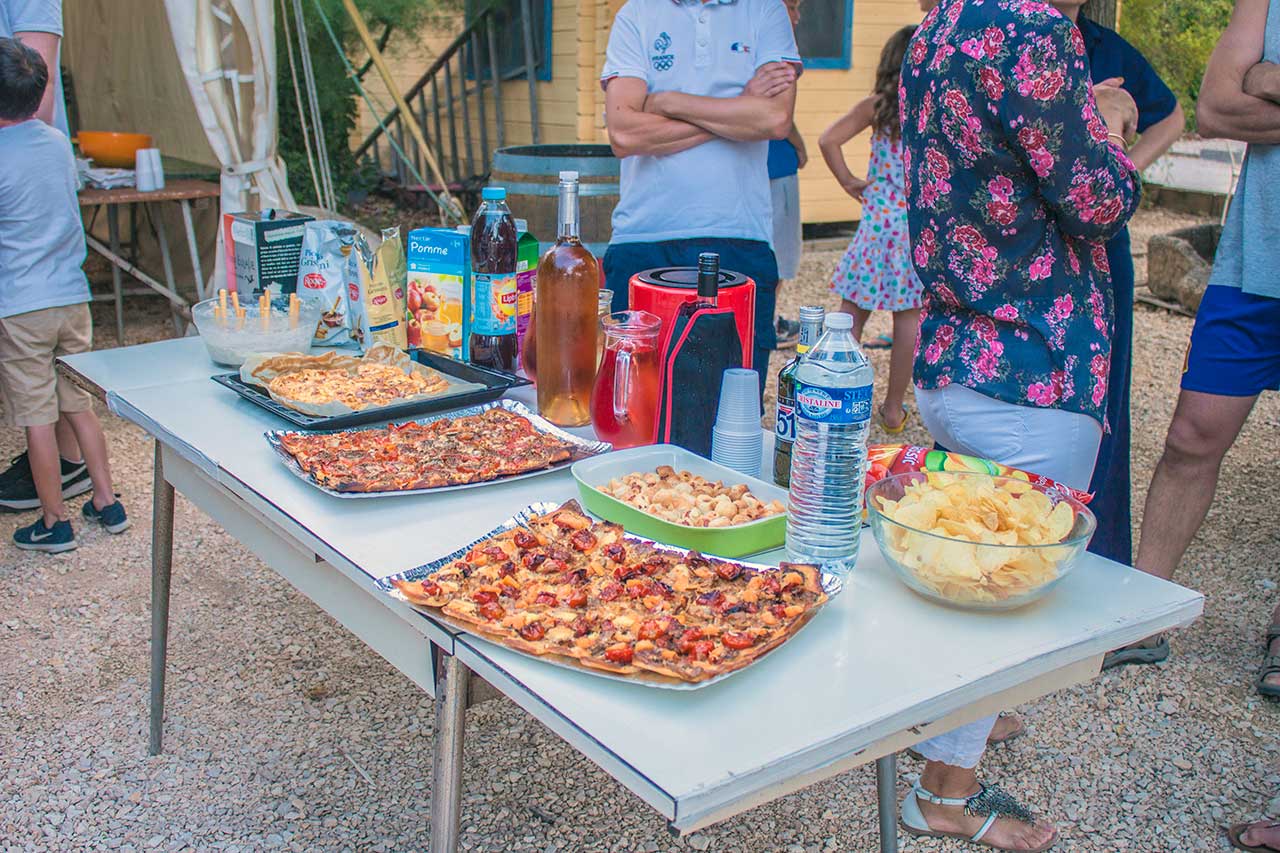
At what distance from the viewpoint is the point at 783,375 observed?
1.83 metres

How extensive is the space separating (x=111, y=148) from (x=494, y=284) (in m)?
4.63

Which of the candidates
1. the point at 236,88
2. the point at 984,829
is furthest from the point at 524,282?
the point at 236,88

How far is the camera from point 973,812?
2.32 metres

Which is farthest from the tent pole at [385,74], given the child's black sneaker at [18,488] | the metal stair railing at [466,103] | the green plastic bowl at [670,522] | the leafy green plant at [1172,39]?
the leafy green plant at [1172,39]

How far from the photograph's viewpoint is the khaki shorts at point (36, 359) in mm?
3553

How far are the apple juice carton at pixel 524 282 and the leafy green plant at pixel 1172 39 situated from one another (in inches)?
415

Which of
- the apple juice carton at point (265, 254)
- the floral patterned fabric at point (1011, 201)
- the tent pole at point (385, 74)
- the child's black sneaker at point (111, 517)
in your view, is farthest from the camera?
the tent pole at point (385, 74)

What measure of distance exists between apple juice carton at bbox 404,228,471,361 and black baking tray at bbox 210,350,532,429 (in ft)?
0.20

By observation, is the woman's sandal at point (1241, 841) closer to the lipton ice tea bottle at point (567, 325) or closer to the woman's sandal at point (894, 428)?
the lipton ice tea bottle at point (567, 325)

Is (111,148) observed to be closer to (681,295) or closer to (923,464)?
(681,295)

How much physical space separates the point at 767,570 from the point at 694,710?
291 millimetres

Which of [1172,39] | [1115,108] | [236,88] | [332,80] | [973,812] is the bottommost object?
[973,812]

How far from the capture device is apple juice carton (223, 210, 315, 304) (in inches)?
101

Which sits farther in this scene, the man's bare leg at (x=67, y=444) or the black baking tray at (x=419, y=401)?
the man's bare leg at (x=67, y=444)
